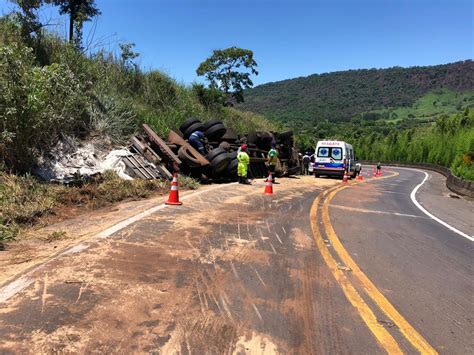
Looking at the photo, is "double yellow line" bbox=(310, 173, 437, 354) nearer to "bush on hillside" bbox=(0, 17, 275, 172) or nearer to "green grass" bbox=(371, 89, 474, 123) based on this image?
"bush on hillside" bbox=(0, 17, 275, 172)

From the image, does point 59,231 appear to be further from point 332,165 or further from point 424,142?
point 424,142

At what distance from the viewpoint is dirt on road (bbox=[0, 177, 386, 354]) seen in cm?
336

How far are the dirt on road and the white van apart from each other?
1911 centimetres

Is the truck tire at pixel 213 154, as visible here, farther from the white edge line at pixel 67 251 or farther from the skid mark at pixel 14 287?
the skid mark at pixel 14 287

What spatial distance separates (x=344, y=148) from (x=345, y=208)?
47.0 ft

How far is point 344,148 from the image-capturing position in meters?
25.6

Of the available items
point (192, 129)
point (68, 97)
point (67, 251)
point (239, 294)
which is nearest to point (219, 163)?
point (192, 129)

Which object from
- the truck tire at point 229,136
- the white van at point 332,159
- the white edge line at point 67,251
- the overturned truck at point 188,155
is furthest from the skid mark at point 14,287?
the white van at point 332,159

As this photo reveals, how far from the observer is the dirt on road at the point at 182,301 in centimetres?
336

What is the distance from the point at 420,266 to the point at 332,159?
65.1ft

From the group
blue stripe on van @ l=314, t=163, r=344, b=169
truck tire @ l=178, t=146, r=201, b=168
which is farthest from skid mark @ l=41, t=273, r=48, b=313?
blue stripe on van @ l=314, t=163, r=344, b=169

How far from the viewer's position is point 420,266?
6121 millimetres

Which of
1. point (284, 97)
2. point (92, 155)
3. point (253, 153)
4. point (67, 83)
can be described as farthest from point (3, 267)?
point (284, 97)

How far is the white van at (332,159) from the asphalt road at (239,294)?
1763cm
